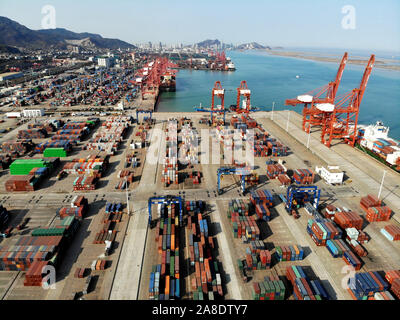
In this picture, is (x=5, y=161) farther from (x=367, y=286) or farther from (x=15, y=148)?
(x=367, y=286)

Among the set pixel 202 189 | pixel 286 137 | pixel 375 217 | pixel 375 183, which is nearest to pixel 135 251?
pixel 202 189

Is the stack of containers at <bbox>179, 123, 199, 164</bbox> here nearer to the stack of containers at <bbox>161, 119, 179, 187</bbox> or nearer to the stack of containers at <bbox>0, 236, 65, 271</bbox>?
the stack of containers at <bbox>161, 119, 179, 187</bbox>

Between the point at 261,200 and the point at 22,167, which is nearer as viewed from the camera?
the point at 261,200

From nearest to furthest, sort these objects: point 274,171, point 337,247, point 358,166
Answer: point 337,247 → point 274,171 → point 358,166

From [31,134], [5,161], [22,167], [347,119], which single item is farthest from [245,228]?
[31,134]

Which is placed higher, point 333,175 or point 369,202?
point 333,175
